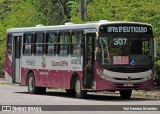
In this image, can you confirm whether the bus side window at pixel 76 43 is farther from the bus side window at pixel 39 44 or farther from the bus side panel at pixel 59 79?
the bus side window at pixel 39 44

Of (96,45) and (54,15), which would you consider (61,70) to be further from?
(54,15)

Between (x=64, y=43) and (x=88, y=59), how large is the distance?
2135 millimetres

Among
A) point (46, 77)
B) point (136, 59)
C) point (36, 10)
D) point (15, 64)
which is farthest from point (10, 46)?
point (36, 10)

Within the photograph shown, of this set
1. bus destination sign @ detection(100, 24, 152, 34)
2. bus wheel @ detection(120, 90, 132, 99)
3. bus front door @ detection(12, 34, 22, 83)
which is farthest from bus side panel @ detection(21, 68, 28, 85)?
bus destination sign @ detection(100, 24, 152, 34)

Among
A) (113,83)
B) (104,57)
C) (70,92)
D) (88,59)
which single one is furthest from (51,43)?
(113,83)

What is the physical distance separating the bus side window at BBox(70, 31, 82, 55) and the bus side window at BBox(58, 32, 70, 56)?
1.41 ft

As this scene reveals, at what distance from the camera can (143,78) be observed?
23.7 m

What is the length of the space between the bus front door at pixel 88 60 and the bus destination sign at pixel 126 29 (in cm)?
59

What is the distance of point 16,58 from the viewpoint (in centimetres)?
3039

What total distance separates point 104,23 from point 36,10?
29695 mm

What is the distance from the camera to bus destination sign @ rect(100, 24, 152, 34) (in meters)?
23.5

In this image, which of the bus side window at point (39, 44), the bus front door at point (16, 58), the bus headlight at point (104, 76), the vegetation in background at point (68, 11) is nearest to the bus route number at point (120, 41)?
the bus headlight at point (104, 76)

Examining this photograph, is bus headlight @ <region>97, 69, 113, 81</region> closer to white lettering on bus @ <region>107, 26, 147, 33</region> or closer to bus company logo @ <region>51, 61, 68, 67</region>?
white lettering on bus @ <region>107, 26, 147, 33</region>

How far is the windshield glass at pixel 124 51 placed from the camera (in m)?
23.4
